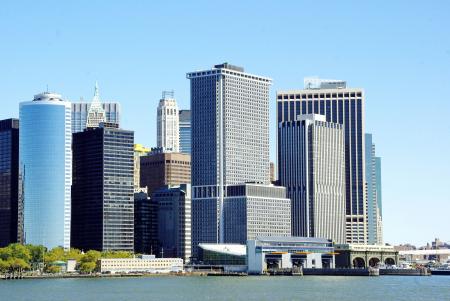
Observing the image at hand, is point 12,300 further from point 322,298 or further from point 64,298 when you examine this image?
point 322,298

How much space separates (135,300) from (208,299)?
12664 mm

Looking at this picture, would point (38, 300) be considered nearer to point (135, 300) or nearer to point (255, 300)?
point (135, 300)

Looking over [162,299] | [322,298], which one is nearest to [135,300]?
[162,299]

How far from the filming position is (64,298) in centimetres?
19750

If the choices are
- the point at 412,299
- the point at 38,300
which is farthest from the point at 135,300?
the point at 412,299

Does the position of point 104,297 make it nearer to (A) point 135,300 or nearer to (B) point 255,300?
(A) point 135,300

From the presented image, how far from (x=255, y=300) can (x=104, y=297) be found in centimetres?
2886

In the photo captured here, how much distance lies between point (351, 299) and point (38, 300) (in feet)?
178

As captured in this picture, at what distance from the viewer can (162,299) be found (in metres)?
191

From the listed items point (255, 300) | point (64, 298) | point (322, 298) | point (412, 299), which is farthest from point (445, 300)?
point (64, 298)

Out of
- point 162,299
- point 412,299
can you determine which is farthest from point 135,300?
point 412,299

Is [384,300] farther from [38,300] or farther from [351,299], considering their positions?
[38,300]

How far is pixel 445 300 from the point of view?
19062 centimetres

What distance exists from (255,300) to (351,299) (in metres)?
16.7
